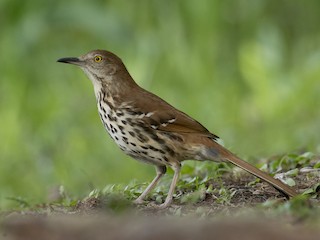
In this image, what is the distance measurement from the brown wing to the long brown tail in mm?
166

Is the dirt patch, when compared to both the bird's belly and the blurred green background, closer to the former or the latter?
the bird's belly

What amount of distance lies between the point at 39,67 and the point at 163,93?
5.64ft

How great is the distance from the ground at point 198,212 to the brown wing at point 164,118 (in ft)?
1.25

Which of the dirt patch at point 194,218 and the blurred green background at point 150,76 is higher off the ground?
the blurred green background at point 150,76

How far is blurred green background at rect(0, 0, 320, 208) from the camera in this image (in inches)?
364

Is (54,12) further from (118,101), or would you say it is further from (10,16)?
(118,101)

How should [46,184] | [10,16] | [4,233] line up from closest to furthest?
[4,233] → [46,184] → [10,16]

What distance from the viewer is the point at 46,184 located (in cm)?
877

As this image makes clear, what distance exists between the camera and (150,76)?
34.6 ft

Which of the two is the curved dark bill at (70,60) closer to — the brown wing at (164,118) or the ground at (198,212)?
the brown wing at (164,118)

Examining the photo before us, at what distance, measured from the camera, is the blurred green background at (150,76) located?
925 centimetres

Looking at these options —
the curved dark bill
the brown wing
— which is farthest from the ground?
the curved dark bill

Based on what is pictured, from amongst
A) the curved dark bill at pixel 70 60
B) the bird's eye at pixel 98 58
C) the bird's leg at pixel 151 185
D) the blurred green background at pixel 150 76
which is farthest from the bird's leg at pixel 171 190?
the blurred green background at pixel 150 76

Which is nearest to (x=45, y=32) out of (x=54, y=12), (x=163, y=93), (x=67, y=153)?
(x=54, y=12)
